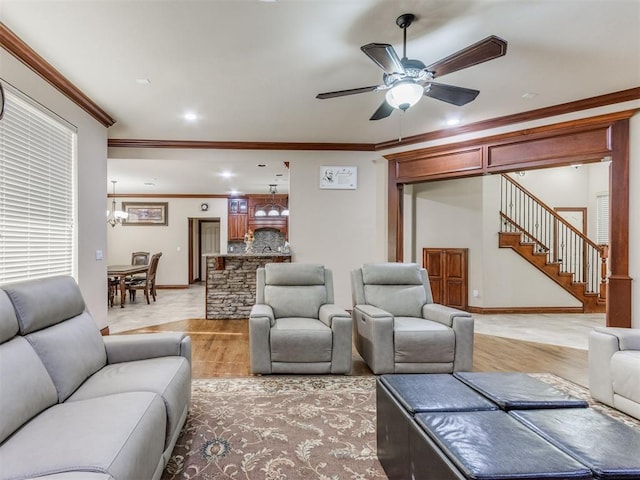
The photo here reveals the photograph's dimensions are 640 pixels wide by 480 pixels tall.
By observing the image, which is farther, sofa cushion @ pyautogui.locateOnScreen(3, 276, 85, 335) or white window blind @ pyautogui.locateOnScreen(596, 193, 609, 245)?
white window blind @ pyautogui.locateOnScreen(596, 193, 609, 245)

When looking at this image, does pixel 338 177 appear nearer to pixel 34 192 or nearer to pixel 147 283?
pixel 34 192

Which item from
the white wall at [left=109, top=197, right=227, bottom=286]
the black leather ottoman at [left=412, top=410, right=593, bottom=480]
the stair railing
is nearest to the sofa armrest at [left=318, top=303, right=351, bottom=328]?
Result: the black leather ottoman at [left=412, top=410, right=593, bottom=480]

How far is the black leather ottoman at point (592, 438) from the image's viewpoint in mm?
1194

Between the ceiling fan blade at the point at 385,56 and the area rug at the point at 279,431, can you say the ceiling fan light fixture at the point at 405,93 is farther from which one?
the area rug at the point at 279,431

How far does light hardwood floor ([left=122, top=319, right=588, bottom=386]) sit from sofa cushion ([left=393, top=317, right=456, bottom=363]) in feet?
1.35

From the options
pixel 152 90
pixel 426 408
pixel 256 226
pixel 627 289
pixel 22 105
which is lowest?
pixel 426 408

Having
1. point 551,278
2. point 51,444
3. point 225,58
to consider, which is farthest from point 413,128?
point 51,444

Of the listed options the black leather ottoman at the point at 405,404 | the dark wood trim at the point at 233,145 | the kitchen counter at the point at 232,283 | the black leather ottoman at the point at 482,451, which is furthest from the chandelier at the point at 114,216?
the black leather ottoman at the point at 482,451

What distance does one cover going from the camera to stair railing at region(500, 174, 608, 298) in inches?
248

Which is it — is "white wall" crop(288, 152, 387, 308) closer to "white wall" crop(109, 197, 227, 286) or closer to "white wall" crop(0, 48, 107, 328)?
"white wall" crop(0, 48, 107, 328)

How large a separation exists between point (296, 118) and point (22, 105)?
2578mm

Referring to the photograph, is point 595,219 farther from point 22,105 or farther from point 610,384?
point 22,105

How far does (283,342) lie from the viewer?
298 cm

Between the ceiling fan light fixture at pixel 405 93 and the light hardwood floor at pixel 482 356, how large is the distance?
7.71 feet
